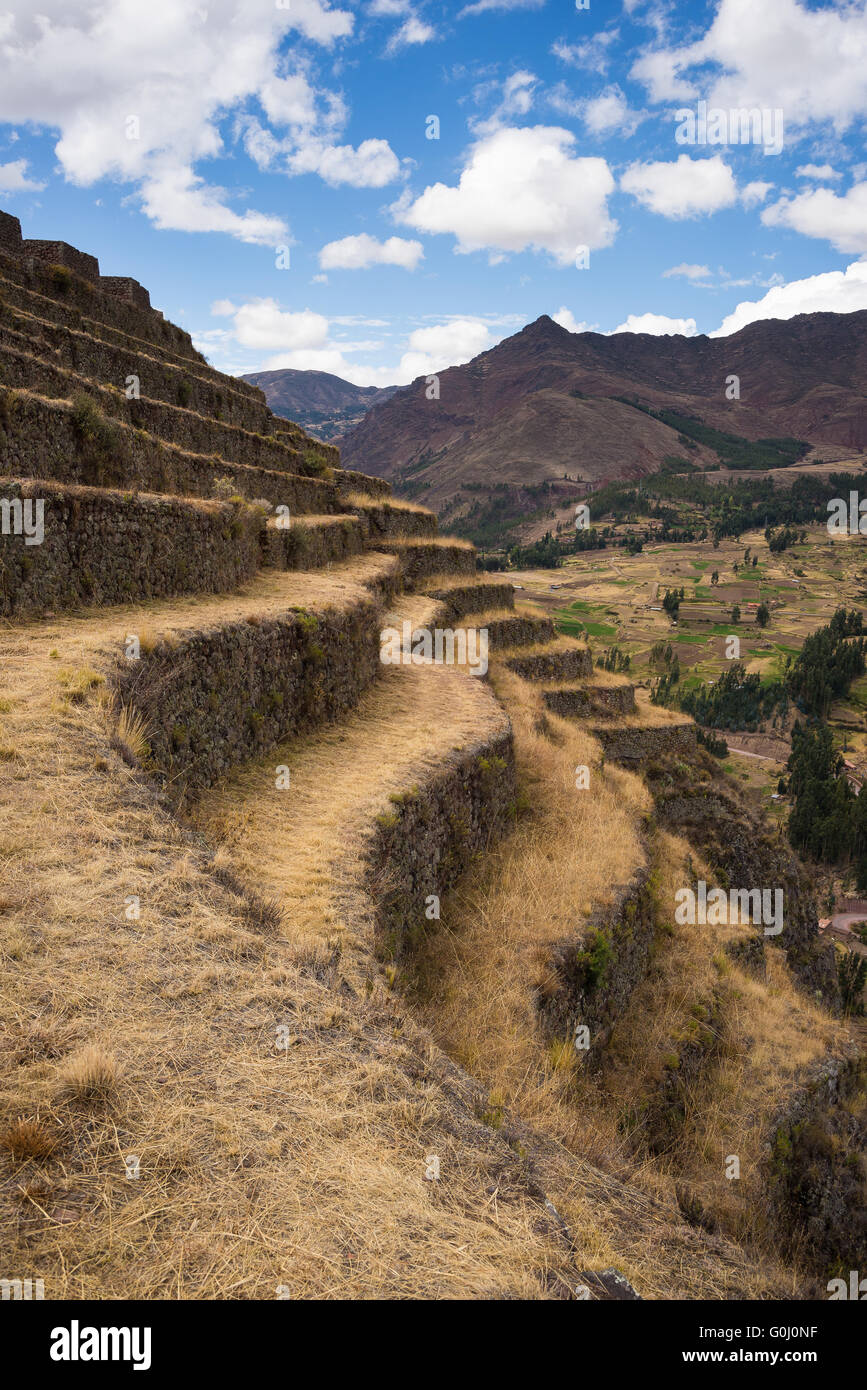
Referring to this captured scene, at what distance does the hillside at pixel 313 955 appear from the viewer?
3299mm

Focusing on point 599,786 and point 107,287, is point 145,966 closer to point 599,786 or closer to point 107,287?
point 599,786

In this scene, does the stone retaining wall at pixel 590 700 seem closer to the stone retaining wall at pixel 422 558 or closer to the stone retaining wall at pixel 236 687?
the stone retaining wall at pixel 422 558

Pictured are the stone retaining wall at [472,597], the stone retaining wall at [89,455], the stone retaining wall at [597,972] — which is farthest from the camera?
the stone retaining wall at [472,597]

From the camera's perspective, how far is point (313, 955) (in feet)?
18.3

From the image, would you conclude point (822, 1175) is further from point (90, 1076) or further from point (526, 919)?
point (90, 1076)

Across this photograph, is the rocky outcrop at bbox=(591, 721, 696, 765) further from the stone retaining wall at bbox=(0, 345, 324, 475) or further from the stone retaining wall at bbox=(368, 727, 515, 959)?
the stone retaining wall at bbox=(0, 345, 324, 475)

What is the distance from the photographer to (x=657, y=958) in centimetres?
1372

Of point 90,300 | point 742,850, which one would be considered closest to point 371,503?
point 90,300

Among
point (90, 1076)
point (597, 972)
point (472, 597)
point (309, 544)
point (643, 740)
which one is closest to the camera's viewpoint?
point (90, 1076)

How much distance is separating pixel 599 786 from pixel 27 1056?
14.9 metres

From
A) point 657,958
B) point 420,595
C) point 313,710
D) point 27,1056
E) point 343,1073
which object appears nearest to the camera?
point 27,1056

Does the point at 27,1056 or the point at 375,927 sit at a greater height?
the point at 27,1056

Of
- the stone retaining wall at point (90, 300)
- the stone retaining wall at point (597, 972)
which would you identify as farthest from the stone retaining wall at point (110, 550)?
the stone retaining wall at point (90, 300)

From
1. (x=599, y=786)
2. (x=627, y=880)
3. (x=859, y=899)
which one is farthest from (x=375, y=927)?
(x=859, y=899)
